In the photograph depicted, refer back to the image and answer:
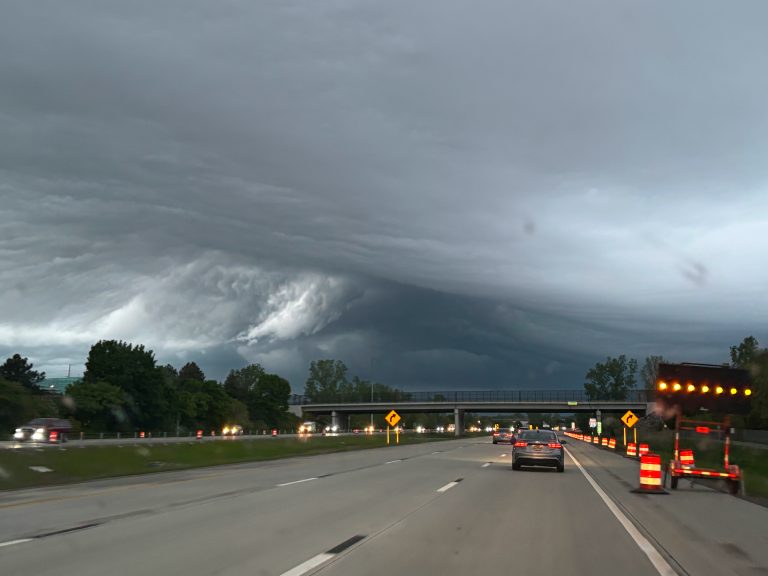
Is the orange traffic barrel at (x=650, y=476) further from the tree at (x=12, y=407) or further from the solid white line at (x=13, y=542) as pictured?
the tree at (x=12, y=407)

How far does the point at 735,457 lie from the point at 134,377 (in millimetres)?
73455

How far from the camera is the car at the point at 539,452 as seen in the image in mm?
28266

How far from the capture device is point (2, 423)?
67688 mm

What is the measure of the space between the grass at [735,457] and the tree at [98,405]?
58.2 metres

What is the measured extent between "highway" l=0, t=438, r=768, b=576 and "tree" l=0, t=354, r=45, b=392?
4223 inches

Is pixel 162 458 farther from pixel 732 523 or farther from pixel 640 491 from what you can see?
pixel 732 523

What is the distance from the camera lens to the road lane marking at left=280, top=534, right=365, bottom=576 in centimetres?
871

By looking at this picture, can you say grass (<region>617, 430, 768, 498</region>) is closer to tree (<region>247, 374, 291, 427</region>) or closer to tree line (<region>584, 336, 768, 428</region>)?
tree line (<region>584, 336, 768, 428</region>)

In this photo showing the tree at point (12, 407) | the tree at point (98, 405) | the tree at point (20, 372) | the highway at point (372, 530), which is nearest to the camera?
the highway at point (372, 530)

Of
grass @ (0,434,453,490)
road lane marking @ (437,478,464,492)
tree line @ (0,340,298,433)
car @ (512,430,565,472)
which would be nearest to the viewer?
road lane marking @ (437,478,464,492)

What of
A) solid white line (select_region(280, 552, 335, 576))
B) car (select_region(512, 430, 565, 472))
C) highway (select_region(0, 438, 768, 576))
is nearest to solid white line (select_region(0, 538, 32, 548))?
highway (select_region(0, 438, 768, 576))

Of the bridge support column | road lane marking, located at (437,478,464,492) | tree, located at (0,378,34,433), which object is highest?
tree, located at (0,378,34,433)

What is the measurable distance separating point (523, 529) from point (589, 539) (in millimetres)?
1318

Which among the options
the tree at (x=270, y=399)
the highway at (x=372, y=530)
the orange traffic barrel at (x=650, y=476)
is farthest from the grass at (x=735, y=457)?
the tree at (x=270, y=399)
